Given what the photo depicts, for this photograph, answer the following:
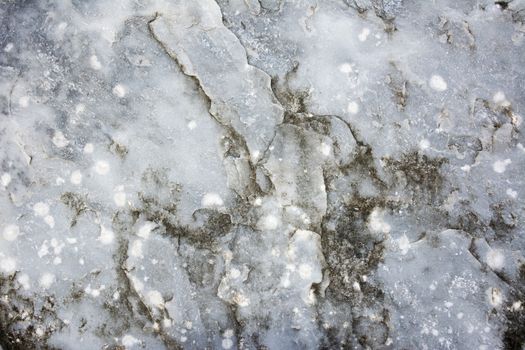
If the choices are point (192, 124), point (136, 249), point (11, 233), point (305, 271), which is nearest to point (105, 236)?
point (136, 249)

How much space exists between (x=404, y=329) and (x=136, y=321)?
609 mm

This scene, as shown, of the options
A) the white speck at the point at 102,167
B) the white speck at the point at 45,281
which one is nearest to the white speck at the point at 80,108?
the white speck at the point at 102,167

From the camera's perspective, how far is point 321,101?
39.9 inches

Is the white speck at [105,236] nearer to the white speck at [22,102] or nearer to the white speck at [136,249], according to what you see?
the white speck at [136,249]

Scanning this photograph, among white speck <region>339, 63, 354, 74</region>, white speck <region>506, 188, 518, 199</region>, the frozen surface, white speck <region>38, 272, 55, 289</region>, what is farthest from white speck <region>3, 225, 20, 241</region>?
white speck <region>506, 188, 518, 199</region>

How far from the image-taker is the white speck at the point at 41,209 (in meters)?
1.00

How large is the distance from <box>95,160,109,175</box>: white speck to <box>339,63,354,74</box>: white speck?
59cm

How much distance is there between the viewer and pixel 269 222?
39.4 inches

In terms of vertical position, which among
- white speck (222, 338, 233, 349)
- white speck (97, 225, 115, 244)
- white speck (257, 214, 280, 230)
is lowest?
white speck (222, 338, 233, 349)

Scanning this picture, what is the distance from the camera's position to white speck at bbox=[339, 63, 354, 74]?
1.02m

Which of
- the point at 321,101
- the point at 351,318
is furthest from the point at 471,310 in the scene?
the point at 321,101

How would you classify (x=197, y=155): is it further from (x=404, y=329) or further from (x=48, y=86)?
(x=404, y=329)

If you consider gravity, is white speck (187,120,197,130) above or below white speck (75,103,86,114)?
above

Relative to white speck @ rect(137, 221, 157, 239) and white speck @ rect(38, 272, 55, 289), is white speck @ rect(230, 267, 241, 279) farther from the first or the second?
white speck @ rect(38, 272, 55, 289)
